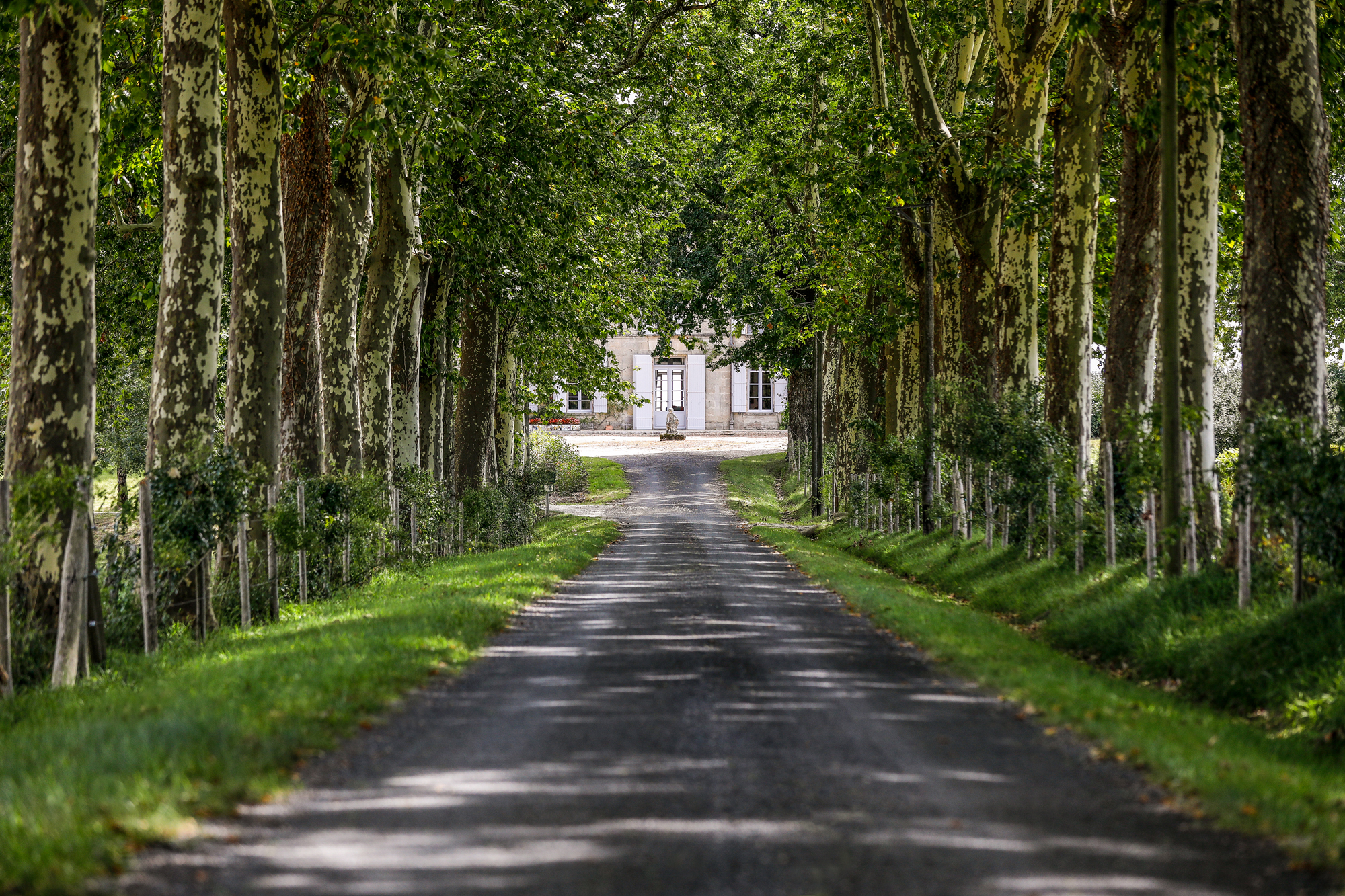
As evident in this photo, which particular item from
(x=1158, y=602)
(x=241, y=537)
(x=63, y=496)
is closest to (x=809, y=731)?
(x=1158, y=602)

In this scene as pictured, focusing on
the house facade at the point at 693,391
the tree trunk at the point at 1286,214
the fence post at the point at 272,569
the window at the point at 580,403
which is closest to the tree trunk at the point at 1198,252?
the tree trunk at the point at 1286,214

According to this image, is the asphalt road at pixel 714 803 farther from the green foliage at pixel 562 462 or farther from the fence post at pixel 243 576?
the green foliage at pixel 562 462

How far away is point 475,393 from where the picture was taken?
26.4m

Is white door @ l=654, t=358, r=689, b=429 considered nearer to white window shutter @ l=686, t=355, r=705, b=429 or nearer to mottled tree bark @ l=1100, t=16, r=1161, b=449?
white window shutter @ l=686, t=355, r=705, b=429

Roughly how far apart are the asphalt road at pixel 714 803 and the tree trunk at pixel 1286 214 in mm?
4307

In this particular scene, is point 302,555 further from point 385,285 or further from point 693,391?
point 693,391

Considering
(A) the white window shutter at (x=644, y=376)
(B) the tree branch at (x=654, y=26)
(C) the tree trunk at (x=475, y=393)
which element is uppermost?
(B) the tree branch at (x=654, y=26)

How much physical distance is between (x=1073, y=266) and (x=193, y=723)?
46.8 ft

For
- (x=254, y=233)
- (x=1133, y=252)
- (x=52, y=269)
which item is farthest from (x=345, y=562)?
(x=1133, y=252)

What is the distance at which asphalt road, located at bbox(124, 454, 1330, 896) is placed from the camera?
4.66 m

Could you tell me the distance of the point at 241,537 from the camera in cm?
1216

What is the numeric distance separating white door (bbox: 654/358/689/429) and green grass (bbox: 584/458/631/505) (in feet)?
57.3

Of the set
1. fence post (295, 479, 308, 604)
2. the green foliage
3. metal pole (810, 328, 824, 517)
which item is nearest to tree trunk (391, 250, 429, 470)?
fence post (295, 479, 308, 604)

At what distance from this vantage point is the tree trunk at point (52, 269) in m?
10.2
